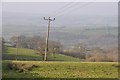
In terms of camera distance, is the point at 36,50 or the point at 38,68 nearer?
the point at 38,68

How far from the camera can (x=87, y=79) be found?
15.1m

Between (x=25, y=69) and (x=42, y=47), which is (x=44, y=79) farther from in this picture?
(x=42, y=47)

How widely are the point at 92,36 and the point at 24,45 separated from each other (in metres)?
16.6

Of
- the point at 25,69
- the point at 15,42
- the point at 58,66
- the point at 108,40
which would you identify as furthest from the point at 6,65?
the point at 108,40

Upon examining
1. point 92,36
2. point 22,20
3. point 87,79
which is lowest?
point 87,79

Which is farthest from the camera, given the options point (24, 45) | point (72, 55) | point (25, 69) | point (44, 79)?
point (24, 45)

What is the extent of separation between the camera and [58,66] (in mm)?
20438

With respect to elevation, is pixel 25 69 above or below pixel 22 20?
below

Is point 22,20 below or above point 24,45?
above

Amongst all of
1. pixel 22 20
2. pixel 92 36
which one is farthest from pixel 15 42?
pixel 22 20

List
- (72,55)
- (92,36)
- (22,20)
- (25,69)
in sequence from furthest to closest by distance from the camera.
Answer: (22,20) < (92,36) < (72,55) < (25,69)

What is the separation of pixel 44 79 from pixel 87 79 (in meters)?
2.43

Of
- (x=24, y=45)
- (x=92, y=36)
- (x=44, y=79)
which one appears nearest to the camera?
(x=44, y=79)

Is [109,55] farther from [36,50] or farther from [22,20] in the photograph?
[22,20]
